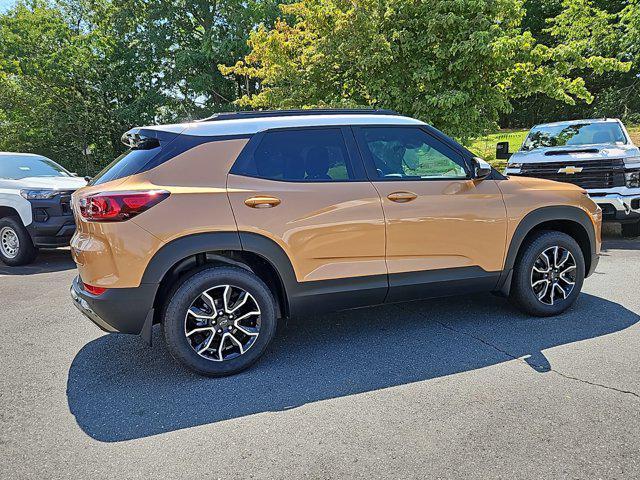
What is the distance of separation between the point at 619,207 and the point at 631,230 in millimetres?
1122

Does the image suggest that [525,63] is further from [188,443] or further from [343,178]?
[188,443]

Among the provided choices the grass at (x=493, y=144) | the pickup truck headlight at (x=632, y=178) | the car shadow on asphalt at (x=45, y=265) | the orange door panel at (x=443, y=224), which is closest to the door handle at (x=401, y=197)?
the orange door panel at (x=443, y=224)

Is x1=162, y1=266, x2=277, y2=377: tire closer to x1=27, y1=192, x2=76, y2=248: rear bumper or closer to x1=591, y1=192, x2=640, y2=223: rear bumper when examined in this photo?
x1=27, y1=192, x2=76, y2=248: rear bumper

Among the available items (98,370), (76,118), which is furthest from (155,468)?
(76,118)

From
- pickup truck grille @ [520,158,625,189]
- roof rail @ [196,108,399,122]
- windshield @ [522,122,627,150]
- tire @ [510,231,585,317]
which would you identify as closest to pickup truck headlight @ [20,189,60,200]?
roof rail @ [196,108,399,122]

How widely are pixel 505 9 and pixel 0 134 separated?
21983mm

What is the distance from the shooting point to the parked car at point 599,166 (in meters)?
7.18

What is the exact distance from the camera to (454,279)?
3.93m

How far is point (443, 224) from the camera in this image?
12.5 feet

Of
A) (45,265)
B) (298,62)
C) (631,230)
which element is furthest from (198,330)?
(298,62)

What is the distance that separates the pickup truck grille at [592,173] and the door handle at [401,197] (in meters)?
4.95

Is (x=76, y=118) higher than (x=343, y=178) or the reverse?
higher

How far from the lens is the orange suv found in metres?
3.17

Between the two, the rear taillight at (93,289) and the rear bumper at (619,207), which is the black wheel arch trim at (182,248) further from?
the rear bumper at (619,207)
